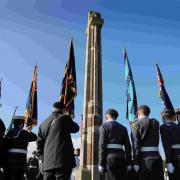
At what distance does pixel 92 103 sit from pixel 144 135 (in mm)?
11995

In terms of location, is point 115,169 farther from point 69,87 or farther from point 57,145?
point 69,87

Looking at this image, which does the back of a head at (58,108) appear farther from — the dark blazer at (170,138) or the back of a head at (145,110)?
the dark blazer at (170,138)

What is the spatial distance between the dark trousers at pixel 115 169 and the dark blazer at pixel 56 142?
2.40 ft

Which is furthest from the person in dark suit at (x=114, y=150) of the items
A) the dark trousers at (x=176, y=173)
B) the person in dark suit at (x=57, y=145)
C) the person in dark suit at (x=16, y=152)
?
the person in dark suit at (x=16, y=152)

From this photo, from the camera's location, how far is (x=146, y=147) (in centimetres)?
624

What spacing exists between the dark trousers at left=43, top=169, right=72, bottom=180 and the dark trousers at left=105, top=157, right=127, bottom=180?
86 cm

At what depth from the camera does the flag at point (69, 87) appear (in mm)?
11759

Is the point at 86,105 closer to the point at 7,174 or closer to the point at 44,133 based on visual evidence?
the point at 7,174

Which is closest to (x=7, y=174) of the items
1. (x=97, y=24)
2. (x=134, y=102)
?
(x=134, y=102)

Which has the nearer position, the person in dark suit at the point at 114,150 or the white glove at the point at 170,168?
the person in dark suit at the point at 114,150

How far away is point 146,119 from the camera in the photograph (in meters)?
6.45

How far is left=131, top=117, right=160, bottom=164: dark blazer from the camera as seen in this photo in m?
6.20

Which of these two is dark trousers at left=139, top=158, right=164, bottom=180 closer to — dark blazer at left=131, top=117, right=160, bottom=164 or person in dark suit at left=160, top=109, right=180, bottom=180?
dark blazer at left=131, top=117, right=160, bottom=164

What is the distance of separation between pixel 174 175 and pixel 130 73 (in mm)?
8136
